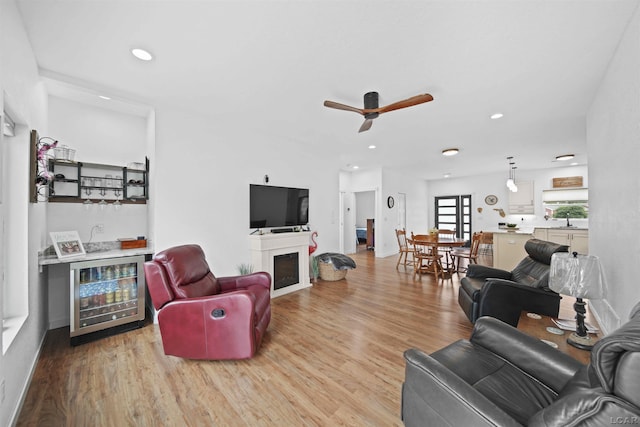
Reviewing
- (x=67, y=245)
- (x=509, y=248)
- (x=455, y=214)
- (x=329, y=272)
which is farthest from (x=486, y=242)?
(x=67, y=245)

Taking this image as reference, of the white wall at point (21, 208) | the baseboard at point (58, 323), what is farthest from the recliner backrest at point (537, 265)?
the baseboard at point (58, 323)

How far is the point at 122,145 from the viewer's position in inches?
135

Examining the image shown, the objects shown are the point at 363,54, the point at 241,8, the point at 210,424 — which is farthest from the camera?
the point at 363,54

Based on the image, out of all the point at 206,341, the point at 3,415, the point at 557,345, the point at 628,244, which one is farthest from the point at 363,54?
the point at 3,415

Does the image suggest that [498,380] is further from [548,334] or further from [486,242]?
[486,242]

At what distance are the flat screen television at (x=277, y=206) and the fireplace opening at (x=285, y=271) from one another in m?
0.57

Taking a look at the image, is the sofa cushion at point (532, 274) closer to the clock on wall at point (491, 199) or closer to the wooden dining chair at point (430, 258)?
the wooden dining chair at point (430, 258)

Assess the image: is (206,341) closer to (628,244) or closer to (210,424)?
(210,424)

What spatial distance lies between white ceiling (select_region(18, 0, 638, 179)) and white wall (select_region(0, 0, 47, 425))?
242 mm

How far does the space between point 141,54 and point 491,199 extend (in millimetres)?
9758

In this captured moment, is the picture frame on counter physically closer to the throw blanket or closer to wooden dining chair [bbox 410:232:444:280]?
the throw blanket

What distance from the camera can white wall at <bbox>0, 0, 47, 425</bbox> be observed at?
155 centimetres

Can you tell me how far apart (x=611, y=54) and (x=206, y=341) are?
4.26m

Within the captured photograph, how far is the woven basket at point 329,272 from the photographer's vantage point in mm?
4867
